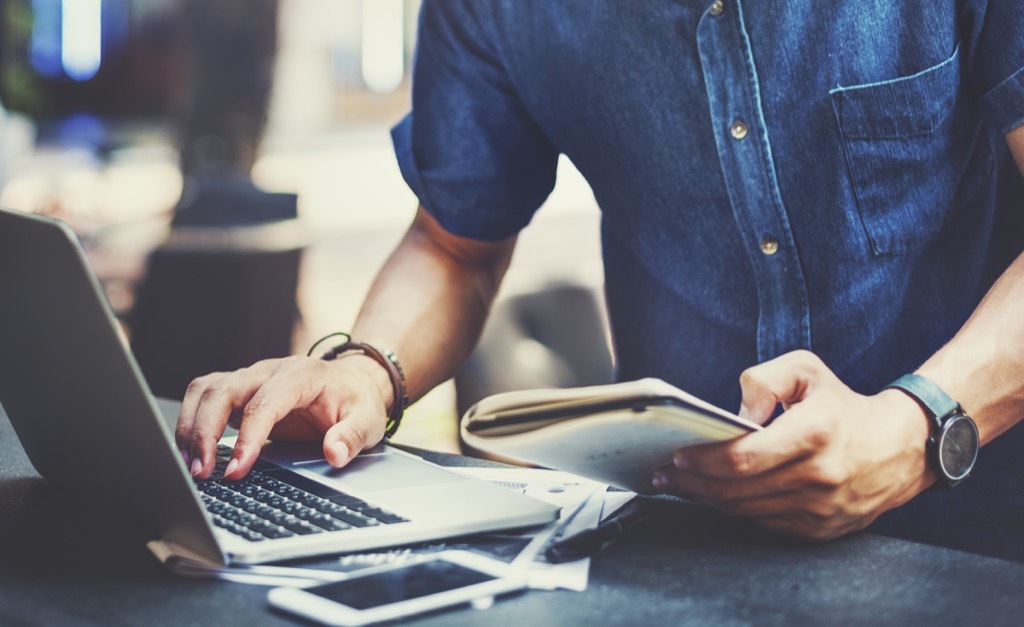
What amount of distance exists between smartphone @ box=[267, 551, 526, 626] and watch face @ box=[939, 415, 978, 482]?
0.38 metres

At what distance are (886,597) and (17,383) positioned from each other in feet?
2.23

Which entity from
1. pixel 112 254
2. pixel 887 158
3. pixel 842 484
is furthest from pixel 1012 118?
pixel 112 254

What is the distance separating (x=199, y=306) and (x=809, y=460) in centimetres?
269

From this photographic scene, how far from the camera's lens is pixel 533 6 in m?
1.36

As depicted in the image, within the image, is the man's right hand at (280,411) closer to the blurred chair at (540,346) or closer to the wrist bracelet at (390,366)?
the wrist bracelet at (390,366)

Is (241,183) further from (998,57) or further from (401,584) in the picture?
(401,584)

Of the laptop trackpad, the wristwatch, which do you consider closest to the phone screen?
the laptop trackpad

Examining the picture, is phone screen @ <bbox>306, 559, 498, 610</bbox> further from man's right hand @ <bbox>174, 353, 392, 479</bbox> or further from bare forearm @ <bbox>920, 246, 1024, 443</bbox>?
bare forearm @ <bbox>920, 246, 1024, 443</bbox>

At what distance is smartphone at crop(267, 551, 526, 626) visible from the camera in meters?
0.68

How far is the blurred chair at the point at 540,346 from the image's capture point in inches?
75.5

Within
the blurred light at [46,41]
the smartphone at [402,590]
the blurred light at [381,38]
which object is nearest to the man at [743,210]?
the smartphone at [402,590]

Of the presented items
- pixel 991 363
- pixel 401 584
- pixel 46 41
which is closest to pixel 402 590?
pixel 401 584

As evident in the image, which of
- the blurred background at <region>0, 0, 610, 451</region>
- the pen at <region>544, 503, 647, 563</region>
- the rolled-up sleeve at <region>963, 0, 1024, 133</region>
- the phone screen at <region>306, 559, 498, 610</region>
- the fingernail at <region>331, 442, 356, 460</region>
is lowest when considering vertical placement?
the blurred background at <region>0, 0, 610, 451</region>

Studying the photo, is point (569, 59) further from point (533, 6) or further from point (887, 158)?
point (887, 158)
